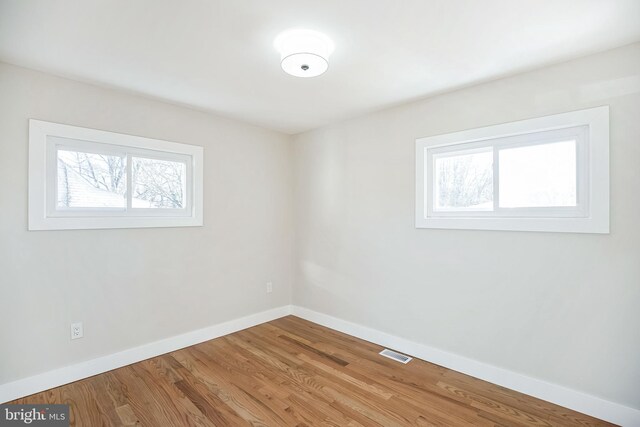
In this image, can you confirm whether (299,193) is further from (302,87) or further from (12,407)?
(12,407)

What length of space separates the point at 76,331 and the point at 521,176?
3.73m

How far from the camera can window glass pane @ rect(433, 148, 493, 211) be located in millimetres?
2605

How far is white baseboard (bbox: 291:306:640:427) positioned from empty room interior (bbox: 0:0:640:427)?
0.02 meters

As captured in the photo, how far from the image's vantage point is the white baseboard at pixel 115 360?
222cm

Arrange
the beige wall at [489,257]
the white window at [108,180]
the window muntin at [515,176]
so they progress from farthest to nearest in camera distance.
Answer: the white window at [108,180]
the window muntin at [515,176]
the beige wall at [489,257]

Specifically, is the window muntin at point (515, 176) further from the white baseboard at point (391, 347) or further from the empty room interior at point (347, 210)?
the white baseboard at point (391, 347)

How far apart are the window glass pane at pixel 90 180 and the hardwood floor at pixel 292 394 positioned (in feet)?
4.71

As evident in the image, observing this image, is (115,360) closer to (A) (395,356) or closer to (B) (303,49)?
(A) (395,356)

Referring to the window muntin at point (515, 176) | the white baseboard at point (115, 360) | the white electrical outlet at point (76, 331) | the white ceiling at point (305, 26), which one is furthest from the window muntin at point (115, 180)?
the window muntin at point (515, 176)

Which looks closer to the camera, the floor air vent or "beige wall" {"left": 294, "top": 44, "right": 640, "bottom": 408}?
"beige wall" {"left": 294, "top": 44, "right": 640, "bottom": 408}

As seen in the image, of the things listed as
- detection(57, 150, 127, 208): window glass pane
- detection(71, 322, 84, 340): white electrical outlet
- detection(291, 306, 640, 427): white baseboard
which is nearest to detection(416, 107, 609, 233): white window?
detection(291, 306, 640, 427): white baseboard

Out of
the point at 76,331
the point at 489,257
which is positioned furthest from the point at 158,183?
the point at 489,257

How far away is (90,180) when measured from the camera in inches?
Result: 102

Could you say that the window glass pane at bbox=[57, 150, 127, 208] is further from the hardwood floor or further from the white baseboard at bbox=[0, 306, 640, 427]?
the hardwood floor
